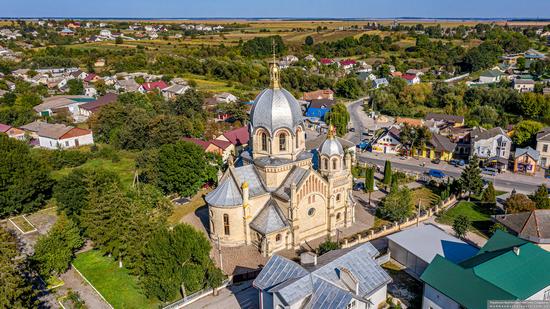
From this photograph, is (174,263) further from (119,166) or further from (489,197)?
(119,166)

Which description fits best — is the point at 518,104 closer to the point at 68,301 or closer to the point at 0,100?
the point at 68,301

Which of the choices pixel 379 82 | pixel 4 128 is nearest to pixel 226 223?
pixel 4 128

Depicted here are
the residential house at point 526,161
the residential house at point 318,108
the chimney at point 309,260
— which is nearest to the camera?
the chimney at point 309,260

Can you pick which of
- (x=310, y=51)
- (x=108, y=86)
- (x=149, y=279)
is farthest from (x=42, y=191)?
(x=310, y=51)

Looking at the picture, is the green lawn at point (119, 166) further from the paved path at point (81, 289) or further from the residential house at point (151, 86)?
the residential house at point (151, 86)

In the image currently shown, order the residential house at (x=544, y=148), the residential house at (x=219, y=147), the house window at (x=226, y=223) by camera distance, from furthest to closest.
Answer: the residential house at (x=219, y=147) → the residential house at (x=544, y=148) → the house window at (x=226, y=223)

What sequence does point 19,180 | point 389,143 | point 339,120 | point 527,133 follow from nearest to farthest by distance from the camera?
point 19,180, point 527,133, point 389,143, point 339,120

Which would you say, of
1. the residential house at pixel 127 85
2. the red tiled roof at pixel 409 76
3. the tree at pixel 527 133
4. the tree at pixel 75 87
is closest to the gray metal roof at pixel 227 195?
the tree at pixel 527 133
